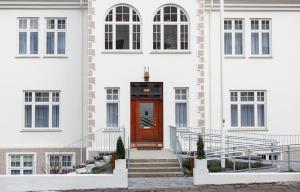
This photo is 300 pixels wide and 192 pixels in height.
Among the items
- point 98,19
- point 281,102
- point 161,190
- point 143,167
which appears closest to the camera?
point 161,190

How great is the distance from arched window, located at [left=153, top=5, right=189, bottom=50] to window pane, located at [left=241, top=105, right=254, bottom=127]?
4.42 m

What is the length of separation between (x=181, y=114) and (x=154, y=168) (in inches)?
193

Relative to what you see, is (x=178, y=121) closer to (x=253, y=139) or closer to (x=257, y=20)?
(x=253, y=139)

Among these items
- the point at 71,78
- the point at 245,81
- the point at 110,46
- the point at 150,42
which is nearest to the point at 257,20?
the point at 245,81

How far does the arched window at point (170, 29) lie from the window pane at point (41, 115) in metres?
6.24

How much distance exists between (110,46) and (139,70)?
1.77 metres

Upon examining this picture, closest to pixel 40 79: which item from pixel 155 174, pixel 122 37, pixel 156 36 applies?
pixel 122 37

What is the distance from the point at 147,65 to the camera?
23.7 metres

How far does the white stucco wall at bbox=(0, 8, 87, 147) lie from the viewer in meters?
24.6

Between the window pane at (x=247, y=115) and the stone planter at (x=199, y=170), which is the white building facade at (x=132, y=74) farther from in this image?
the stone planter at (x=199, y=170)

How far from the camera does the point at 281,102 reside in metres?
25.1

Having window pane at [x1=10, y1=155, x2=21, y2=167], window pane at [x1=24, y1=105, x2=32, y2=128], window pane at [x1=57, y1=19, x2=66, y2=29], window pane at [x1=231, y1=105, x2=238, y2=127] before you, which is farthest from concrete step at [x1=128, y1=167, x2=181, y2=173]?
window pane at [x1=57, y1=19, x2=66, y2=29]

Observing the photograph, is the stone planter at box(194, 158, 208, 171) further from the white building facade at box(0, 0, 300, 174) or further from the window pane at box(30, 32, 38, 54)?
the window pane at box(30, 32, 38, 54)

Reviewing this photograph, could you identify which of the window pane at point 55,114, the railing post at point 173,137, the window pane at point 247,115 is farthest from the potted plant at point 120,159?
the window pane at point 247,115
